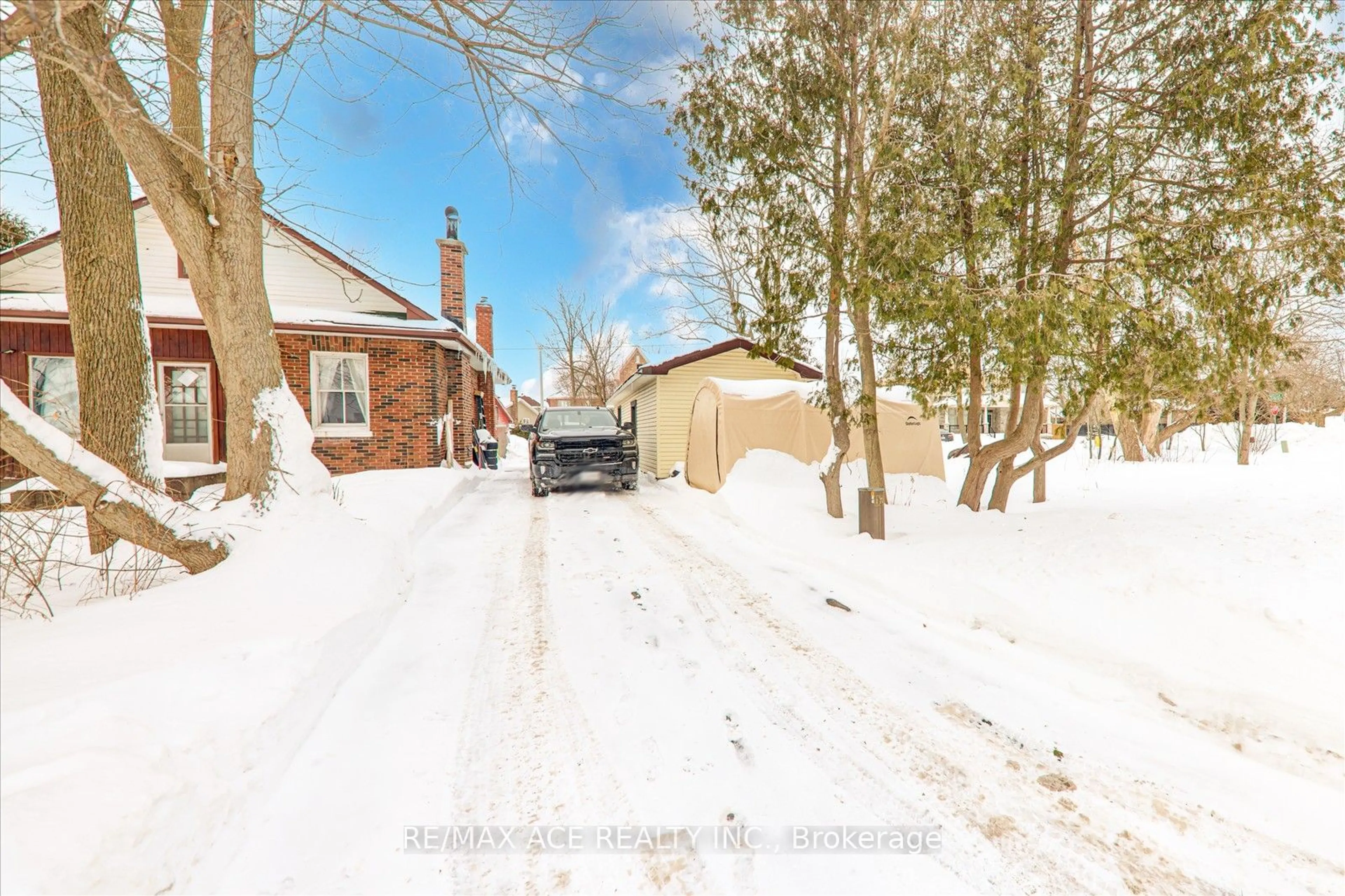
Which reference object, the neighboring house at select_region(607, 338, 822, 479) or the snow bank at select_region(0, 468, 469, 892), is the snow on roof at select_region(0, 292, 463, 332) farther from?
the snow bank at select_region(0, 468, 469, 892)

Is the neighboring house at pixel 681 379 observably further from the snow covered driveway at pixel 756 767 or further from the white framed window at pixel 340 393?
the snow covered driveway at pixel 756 767

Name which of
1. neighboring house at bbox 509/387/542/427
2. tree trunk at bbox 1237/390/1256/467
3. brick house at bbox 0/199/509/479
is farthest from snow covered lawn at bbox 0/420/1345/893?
neighboring house at bbox 509/387/542/427

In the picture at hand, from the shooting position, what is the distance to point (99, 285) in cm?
425

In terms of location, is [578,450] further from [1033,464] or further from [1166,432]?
[1166,432]

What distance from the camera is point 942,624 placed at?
4.07 m

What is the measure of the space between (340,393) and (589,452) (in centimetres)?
577

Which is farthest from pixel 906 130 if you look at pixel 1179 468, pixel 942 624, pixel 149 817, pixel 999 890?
pixel 1179 468

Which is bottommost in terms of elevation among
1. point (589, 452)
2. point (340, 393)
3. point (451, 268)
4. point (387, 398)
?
point (589, 452)

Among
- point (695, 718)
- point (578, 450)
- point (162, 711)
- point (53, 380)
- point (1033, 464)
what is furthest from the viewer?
point (578, 450)

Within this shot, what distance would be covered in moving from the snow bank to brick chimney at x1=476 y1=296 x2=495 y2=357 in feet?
58.0

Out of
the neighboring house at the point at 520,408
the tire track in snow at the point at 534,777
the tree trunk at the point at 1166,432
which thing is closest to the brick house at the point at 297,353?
the tire track in snow at the point at 534,777

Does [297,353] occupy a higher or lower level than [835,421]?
higher

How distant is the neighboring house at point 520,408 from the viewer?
1900 inches

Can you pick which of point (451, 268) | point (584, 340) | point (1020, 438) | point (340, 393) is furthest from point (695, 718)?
point (584, 340)
